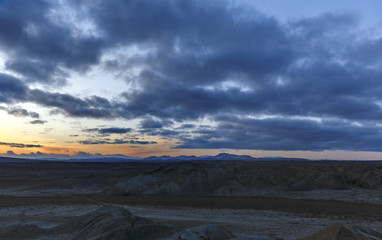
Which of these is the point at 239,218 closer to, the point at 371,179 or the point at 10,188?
the point at 371,179

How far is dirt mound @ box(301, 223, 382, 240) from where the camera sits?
1088 centimetres

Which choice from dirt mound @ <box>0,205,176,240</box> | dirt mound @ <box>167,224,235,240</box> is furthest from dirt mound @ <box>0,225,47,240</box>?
dirt mound @ <box>167,224,235,240</box>

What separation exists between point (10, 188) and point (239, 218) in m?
41.4

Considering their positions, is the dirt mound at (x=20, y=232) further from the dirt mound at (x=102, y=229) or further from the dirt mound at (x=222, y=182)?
the dirt mound at (x=222, y=182)

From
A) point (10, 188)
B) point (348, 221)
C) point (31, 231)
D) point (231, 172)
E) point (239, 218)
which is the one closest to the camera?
point (31, 231)

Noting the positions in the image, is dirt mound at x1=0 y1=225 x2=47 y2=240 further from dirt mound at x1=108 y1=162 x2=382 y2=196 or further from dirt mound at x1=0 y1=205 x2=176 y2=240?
dirt mound at x1=108 y1=162 x2=382 y2=196

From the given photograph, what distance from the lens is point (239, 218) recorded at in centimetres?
2166

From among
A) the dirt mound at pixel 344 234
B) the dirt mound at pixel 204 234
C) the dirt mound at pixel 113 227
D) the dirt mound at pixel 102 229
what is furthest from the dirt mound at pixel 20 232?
the dirt mound at pixel 344 234

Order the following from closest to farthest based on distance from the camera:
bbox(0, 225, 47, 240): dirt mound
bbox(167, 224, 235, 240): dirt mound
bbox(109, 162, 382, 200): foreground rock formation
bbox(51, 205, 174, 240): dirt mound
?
bbox(167, 224, 235, 240): dirt mound, bbox(51, 205, 174, 240): dirt mound, bbox(0, 225, 47, 240): dirt mound, bbox(109, 162, 382, 200): foreground rock formation

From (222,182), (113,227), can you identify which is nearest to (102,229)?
(113,227)

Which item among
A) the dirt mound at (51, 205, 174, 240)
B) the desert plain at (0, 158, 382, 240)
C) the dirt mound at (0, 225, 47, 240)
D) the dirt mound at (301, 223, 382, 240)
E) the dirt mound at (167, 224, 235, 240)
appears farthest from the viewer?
the dirt mound at (0, 225, 47, 240)

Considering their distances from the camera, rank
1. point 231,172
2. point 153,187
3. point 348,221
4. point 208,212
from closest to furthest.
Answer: point 348,221, point 208,212, point 153,187, point 231,172

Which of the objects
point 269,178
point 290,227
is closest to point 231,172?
point 269,178

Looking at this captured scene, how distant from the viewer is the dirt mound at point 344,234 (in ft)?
35.7
